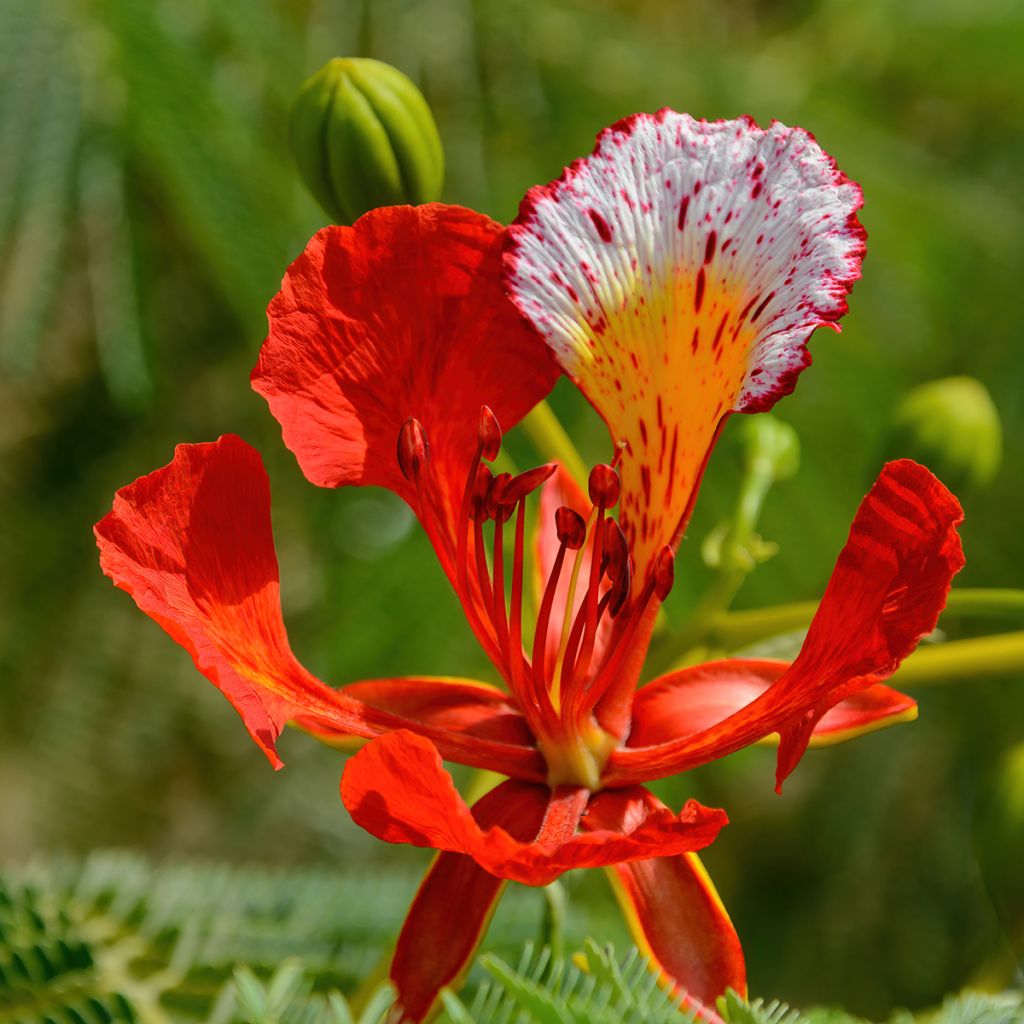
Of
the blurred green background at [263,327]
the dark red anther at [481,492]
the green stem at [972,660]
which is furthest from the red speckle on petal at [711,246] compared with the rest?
the blurred green background at [263,327]

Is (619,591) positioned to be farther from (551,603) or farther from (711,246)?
(711,246)

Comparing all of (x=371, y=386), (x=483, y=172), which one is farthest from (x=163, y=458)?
(x=371, y=386)

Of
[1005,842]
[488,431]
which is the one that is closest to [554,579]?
[488,431]

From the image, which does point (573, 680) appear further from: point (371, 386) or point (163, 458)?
point (163, 458)

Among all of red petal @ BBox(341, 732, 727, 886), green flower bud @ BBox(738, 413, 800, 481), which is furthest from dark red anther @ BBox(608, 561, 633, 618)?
green flower bud @ BBox(738, 413, 800, 481)

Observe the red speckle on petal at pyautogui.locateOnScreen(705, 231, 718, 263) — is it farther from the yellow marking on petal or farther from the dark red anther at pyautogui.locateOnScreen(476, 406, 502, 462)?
the dark red anther at pyautogui.locateOnScreen(476, 406, 502, 462)
